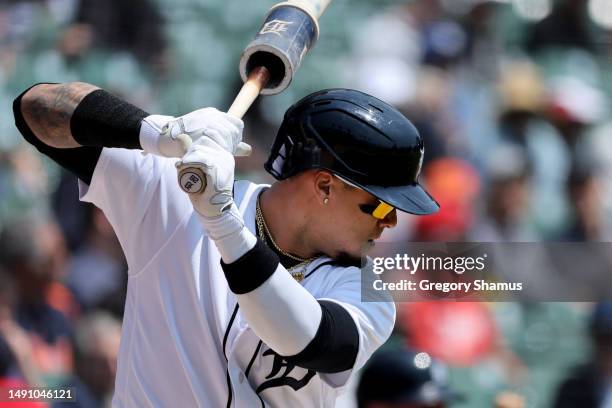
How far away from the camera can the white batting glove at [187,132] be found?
1.86 metres

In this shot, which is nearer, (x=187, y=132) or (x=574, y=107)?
(x=187, y=132)

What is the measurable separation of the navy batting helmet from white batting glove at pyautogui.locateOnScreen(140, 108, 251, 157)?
0.20 meters

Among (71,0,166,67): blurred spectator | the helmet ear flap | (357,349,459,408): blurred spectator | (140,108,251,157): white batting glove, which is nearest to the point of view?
(140,108,251,157): white batting glove

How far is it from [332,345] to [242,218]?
316 mm

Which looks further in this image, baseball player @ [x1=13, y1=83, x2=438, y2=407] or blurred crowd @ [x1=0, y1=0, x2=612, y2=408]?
blurred crowd @ [x1=0, y1=0, x2=612, y2=408]

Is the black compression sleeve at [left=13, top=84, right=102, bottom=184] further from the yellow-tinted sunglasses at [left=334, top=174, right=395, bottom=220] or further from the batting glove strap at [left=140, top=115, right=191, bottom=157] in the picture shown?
the yellow-tinted sunglasses at [left=334, top=174, right=395, bottom=220]

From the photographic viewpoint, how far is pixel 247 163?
4156mm

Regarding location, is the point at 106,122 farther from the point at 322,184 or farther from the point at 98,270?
the point at 98,270

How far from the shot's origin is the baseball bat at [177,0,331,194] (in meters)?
2.29

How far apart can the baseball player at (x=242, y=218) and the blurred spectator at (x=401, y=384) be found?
1.03 m

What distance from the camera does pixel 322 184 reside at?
2125 mm

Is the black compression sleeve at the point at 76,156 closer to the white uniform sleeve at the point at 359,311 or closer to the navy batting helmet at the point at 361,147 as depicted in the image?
the navy batting helmet at the point at 361,147

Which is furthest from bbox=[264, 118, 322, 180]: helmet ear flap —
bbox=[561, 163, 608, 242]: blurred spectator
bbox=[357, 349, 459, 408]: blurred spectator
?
bbox=[561, 163, 608, 242]: blurred spectator

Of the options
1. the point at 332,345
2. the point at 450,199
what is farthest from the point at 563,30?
the point at 332,345
